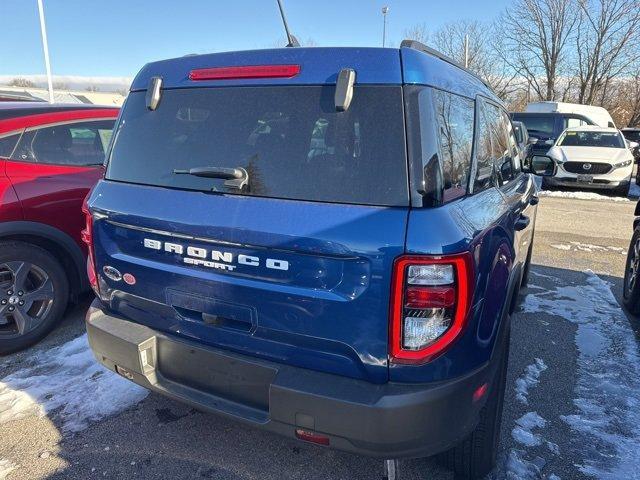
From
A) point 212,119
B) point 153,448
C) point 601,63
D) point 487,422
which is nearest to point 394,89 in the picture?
point 212,119

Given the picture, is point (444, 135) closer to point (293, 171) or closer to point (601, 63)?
→ point (293, 171)

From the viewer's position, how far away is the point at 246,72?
2051 millimetres

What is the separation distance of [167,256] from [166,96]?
A: 81 cm

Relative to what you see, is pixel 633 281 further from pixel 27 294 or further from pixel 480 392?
pixel 27 294

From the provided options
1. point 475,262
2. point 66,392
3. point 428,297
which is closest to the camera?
point 428,297

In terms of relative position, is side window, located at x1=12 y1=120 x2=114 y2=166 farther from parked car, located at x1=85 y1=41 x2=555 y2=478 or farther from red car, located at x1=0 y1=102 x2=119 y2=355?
parked car, located at x1=85 y1=41 x2=555 y2=478

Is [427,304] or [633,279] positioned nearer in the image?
[427,304]

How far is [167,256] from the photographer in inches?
81.0

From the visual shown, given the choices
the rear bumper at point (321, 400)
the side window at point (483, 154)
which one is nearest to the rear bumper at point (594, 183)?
the side window at point (483, 154)

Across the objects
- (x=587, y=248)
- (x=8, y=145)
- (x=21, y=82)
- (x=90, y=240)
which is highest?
(x=21, y=82)

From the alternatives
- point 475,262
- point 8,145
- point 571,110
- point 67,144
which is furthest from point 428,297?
point 571,110

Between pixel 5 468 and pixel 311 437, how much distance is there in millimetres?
1693

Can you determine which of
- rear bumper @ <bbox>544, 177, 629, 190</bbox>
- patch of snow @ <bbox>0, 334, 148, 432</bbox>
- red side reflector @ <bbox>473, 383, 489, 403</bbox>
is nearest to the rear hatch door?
red side reflector @ <bbox>473, 383, 489, 403</bbox>

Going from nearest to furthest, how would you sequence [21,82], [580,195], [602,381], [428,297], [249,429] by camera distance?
[428,297], [249,429], [602,381], [580,195], [21,82]
